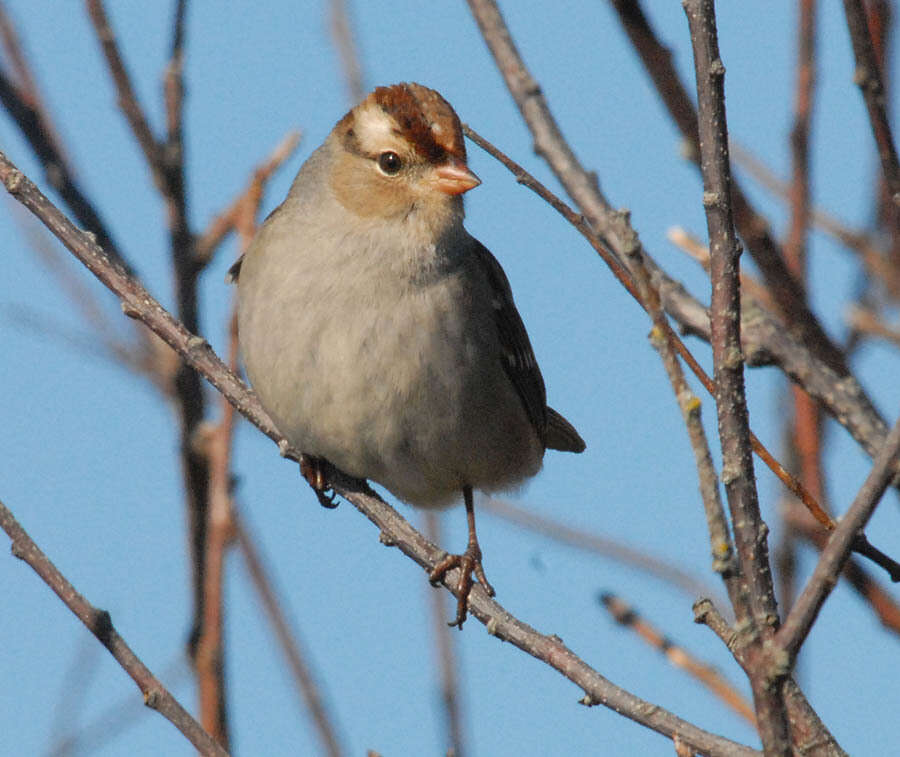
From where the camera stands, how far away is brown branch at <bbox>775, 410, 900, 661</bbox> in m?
1.81

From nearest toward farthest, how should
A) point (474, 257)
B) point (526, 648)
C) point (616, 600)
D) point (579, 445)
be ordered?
point (526, 648) < point (616, 600) < point (474, 257) < point (579, 445)

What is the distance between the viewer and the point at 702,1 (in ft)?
7.47

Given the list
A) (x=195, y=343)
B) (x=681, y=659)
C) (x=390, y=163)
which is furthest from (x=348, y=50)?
(x=681, y=659)

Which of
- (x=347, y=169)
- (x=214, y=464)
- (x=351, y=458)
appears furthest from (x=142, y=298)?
(x=347, y=169)

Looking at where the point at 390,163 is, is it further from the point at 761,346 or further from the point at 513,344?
the point at 761,346

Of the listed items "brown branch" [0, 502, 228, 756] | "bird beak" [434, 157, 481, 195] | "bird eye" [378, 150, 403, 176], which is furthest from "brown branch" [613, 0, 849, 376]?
"brown branch" [0, 502, 228, 756]

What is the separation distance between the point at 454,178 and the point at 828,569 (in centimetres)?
Answer: 261

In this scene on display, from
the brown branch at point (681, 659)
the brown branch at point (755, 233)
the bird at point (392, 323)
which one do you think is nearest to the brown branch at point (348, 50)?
the bird at point (392, 323)

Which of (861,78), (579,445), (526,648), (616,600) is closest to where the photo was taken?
(526,648)

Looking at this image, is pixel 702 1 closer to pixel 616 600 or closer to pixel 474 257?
pixel 616 600

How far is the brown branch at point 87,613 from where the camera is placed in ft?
8.13

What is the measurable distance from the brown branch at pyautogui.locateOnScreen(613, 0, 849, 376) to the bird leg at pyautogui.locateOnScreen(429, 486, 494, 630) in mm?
1116

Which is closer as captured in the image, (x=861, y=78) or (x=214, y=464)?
(x=861, y=78)

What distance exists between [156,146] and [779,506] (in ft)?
7.33
